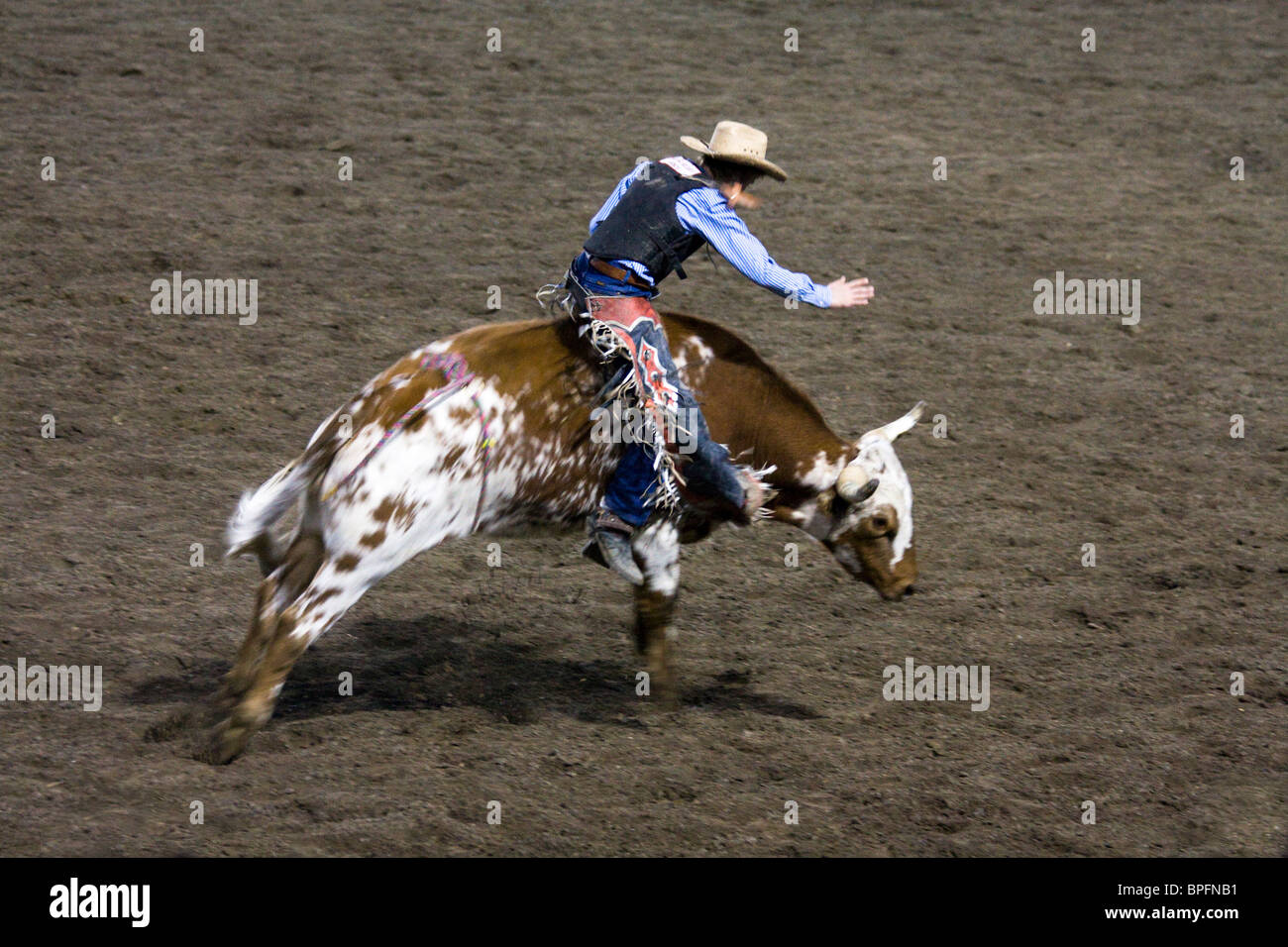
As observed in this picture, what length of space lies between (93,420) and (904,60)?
30.1ft

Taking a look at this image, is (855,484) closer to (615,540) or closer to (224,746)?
(615,540)

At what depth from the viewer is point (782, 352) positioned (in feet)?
31.6

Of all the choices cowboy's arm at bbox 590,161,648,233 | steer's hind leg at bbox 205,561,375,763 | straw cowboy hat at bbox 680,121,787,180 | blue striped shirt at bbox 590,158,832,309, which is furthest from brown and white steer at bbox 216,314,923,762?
straw cowboy hat at bbox 680,121,787,180

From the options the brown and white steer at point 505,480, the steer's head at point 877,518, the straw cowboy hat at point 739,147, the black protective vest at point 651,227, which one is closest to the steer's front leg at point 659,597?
the brown and white steer at point 505,480

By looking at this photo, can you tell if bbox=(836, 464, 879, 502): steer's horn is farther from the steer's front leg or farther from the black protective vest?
the black protective vest

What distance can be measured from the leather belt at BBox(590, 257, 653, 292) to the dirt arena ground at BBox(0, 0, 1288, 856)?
5.80 ft

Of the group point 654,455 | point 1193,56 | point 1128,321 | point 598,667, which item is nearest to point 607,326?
point 654,455

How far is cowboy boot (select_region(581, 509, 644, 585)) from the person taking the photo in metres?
6.33

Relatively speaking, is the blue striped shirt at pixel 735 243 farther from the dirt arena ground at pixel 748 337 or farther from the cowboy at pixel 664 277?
the dirt arena ground at pixel 748 337

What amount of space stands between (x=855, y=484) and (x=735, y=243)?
4.00ft

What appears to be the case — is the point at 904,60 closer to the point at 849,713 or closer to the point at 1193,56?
the point at 1193,56

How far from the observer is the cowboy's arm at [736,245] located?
18.8 ft

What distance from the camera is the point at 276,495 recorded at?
5.86 meters

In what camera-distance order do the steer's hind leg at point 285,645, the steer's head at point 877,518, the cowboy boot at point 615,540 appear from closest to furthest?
1. the steer's hind leg at point 285,645
2. the cowboy boot at point 615,540
3. the steer's head at point 877,518
